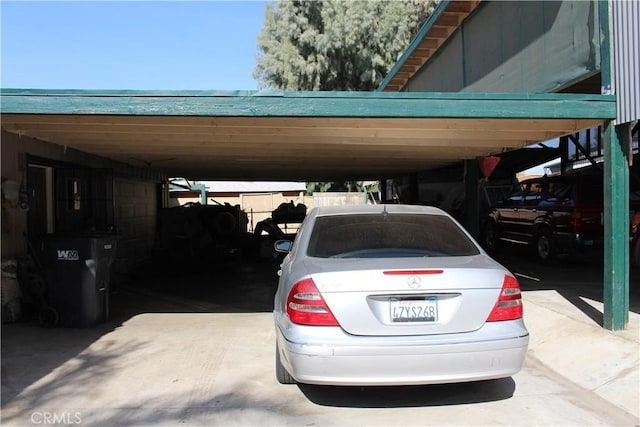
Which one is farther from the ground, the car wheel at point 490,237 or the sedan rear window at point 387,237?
the sedan rear window at point 387,237

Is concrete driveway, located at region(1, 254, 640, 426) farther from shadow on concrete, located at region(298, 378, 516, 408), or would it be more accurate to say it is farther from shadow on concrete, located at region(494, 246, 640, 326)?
shadow on concrete, located at region(494, 246, 640, 326)

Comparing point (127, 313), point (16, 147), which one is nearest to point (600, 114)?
point (127, 313)

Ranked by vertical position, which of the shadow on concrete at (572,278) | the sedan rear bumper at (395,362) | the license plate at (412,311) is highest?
the license plate at (412,311)

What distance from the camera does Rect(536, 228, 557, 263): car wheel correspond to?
1097 centimetres

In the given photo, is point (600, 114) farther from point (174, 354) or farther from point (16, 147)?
point (16, 147)

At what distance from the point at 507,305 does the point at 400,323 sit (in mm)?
822

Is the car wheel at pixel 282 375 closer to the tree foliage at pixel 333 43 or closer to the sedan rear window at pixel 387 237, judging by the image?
the sedan rear window at pixel 387 237

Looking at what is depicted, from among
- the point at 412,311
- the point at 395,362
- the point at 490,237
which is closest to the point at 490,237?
the point at 490,237

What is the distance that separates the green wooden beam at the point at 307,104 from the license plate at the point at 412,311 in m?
2.76

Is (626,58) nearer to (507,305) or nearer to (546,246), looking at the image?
(507,305)

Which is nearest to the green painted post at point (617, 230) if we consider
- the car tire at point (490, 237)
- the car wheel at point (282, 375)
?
the car wheel at point (282, 375)

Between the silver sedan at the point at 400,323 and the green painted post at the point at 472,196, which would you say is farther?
the green painted post at the point at 472,196

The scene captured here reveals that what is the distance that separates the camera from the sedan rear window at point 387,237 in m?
4.13

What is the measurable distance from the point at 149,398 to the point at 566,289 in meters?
6.77
